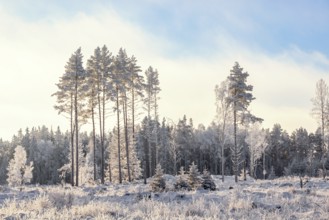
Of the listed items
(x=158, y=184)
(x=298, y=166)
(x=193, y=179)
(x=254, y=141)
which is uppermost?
(x=254, y=141)

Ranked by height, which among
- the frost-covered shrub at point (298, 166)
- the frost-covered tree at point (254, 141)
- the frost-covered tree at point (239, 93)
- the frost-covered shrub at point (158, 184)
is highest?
the frost-covered tree at point (239, 93)

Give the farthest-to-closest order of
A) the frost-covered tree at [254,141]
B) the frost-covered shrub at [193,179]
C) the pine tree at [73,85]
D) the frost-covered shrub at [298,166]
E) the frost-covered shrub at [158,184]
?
the frost-covered shrub at [298,166] < the frost-covered tree at [254,141] < the pine tree at [73,85] < the frost-covered shrub at [193,179] < the frost-covered shrub at [158,184]

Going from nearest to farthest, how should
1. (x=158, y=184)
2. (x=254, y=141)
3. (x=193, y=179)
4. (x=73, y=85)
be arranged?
(x=158, y=184)
(x=193, y=179)
(x=73, y=85)
(x=254, y=141)

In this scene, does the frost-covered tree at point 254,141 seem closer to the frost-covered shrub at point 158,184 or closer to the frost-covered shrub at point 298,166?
the frost-covered shrub at point 298,166

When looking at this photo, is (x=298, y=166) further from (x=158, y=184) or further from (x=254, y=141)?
(x=158, y=184)

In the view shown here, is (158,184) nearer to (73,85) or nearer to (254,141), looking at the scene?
(73,85)

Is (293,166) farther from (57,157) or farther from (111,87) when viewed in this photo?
(57,157)

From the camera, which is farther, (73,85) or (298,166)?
(298,166)

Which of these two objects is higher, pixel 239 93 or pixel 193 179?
pixel 239 93

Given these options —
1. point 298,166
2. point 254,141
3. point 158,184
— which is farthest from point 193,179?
point 298,166

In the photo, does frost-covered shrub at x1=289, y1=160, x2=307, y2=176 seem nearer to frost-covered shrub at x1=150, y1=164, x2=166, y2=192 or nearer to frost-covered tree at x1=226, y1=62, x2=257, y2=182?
frost-covered tree at x1=226, y1=62, x2=257, y2=182

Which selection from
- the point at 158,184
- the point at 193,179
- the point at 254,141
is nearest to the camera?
the point at 158,184

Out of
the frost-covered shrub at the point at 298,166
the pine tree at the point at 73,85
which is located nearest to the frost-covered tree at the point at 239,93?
the pine tree at the point at 73,85

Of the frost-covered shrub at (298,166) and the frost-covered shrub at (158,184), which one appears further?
the frost-covered shrub at (298,166)
